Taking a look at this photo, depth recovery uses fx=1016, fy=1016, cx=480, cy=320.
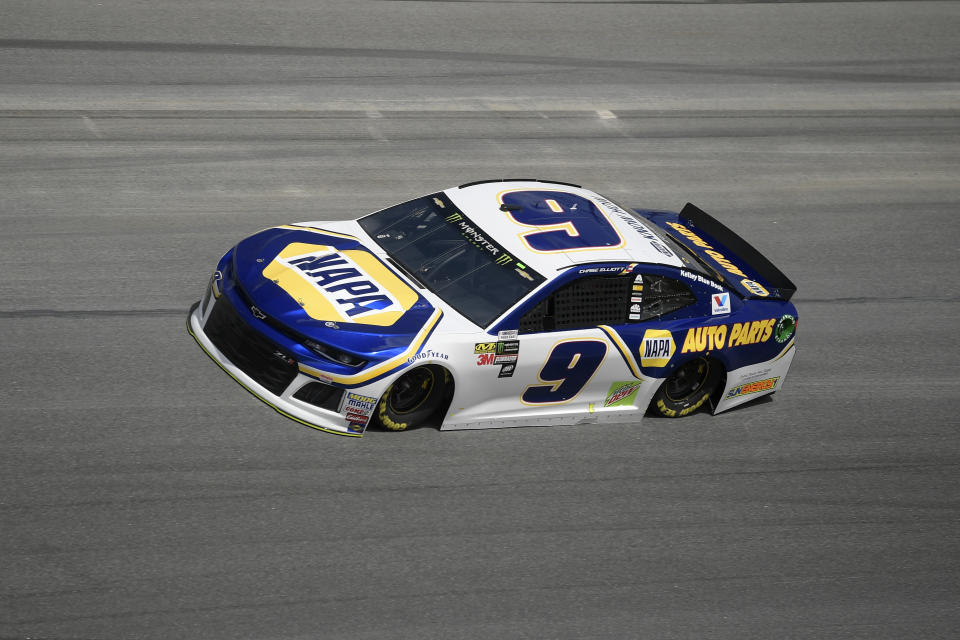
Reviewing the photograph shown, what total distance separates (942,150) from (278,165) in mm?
9061

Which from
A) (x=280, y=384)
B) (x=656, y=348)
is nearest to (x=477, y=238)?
(x=656, y=348)

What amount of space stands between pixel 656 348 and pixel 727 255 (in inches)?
61.0

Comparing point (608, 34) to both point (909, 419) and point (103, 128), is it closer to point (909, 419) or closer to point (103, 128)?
point (103, 128)

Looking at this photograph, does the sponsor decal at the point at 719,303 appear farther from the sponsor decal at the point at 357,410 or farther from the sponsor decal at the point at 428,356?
the sponsor decal at the point at 357,410

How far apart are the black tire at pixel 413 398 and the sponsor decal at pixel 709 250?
2.73m

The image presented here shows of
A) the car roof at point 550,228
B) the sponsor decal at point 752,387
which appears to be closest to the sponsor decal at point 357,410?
the car roof at point 550,228

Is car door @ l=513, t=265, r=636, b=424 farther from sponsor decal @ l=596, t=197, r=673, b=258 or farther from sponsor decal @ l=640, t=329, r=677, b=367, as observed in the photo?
sponsor decal @ l=596, t=197, r=673, b=258

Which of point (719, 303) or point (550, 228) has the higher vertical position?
point (550, 228)

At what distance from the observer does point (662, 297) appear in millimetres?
7512

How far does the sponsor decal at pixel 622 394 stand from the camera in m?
7.43

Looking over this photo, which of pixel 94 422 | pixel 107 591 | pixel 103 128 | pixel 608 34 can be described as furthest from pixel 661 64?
pixel 107 591

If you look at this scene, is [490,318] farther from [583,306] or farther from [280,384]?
[280,384]

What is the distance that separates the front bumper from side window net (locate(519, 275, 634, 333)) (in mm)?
1329

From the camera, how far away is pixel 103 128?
454 inches
